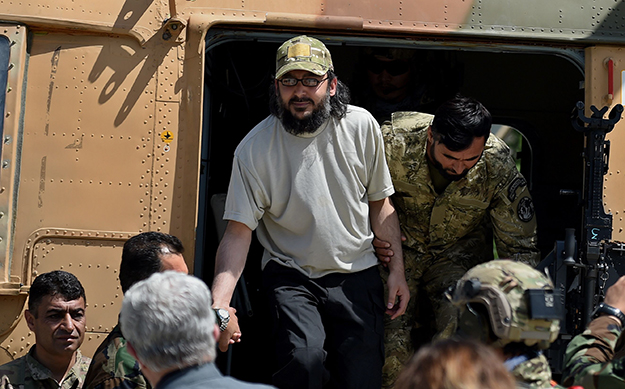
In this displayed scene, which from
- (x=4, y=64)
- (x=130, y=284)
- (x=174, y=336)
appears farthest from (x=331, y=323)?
(x=4, y=64)

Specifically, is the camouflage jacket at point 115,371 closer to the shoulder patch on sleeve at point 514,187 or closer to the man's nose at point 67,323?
the man's nose at point 67,323

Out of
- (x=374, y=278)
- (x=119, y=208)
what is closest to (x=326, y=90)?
(x=374, y=278)

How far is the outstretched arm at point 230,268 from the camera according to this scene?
11.6ft

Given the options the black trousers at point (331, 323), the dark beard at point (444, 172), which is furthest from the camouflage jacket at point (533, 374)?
the dark beard at point (444, 172)

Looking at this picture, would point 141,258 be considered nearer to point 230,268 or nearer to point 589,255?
point 230,268

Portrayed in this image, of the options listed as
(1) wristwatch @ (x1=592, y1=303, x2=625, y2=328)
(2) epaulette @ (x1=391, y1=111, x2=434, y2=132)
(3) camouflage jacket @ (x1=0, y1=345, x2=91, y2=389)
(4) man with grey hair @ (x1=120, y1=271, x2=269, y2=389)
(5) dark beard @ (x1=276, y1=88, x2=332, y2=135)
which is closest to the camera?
(4) man with grey hair @ (x1=120, y1=271, x2=269, y2=389)

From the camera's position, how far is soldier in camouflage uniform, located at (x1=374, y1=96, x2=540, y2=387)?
159 inches

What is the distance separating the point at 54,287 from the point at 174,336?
1954mm

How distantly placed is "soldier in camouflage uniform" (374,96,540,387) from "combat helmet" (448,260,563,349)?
1634 mm

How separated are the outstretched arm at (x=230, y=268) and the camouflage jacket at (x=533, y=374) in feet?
5.34

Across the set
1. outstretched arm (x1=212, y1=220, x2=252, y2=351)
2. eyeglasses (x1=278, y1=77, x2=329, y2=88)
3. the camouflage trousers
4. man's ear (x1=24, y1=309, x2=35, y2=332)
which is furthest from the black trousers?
man's ear (x1=24, y1=309, x2=35, y2=332)

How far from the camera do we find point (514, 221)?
13.6ft

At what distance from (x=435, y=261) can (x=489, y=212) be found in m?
0.41

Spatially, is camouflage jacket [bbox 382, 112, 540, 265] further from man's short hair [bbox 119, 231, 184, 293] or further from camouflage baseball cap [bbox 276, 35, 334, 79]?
man's short hair [bbox 119, 231, 184, 293]
